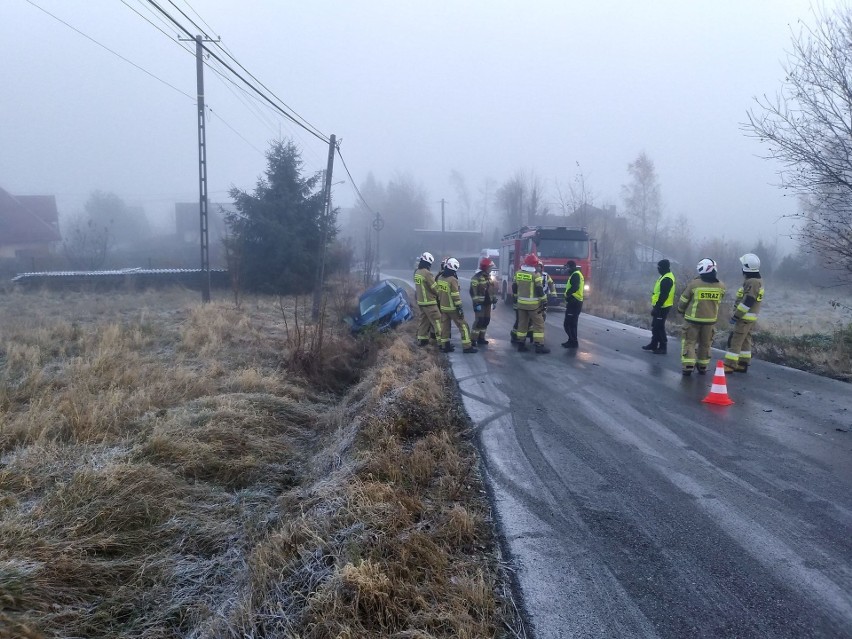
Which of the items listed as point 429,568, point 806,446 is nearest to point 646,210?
point 806,446

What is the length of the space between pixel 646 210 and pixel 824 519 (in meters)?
57.8

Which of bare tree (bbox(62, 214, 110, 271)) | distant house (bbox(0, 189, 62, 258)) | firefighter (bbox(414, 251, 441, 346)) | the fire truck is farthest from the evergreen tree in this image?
distant house (bbox(0, 189, 62, 258))

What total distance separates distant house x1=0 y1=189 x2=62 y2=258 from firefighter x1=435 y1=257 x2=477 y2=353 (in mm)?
37321

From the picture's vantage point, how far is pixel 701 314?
380 inches

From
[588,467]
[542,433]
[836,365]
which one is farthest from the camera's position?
[836,365]

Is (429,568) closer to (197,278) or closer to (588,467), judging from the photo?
(588,467)

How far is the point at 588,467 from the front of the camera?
5.64 metres

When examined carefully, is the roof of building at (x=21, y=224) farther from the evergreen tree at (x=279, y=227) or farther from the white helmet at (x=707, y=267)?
the white helmet at (x=707, y=267)

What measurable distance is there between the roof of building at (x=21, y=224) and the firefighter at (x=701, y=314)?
44739 mm

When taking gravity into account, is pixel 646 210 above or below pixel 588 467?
above

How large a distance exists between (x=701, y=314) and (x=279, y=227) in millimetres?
21210

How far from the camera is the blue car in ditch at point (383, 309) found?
1482cm

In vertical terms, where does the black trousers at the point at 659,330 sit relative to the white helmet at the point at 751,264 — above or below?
below

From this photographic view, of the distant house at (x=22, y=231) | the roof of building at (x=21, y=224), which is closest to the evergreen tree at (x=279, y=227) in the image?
the distant house at (x=22, y=231)
